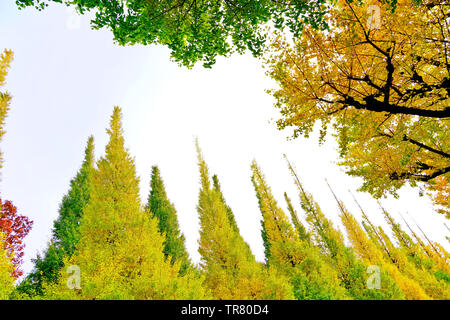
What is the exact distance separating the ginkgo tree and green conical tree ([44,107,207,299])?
7069 millimetres

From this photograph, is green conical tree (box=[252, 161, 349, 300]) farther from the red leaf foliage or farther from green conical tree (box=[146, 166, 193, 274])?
the red leaf foliage

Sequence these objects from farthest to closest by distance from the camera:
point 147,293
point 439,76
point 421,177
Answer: point 421,177 < point 147,293 < point 439,76

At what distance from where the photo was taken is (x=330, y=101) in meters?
5.01

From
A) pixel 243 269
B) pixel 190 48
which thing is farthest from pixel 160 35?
pixel 243 269

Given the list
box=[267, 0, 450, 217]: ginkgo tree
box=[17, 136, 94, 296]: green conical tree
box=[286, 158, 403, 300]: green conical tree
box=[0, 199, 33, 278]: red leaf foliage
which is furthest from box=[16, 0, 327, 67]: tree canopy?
box=[0, 199, 33, 278]: red leaf foliage

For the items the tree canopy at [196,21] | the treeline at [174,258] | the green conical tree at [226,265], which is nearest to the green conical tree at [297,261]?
the treeline at [174,258]

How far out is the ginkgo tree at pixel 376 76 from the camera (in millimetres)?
4254

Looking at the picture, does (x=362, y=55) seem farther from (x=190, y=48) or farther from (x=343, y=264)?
(x=343, y=264)

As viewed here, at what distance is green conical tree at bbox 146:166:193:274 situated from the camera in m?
16.5

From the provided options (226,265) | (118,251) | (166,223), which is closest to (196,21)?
(118,251)

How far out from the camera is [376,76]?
483 cm

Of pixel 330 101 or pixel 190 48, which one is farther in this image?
pixel 190 48

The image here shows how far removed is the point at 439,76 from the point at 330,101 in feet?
9.95

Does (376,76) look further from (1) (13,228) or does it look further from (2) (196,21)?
(1) (13,228)
